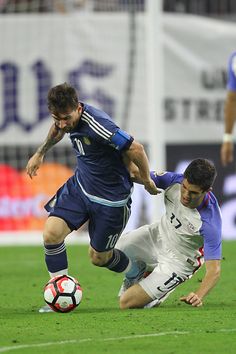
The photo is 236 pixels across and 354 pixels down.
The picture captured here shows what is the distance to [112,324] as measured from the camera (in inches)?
271

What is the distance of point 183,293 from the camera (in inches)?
366

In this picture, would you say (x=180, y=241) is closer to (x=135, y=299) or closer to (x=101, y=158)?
(x=135, y=299)

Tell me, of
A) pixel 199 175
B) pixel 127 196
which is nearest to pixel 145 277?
pixel 127 196

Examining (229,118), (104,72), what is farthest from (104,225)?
(104,72)

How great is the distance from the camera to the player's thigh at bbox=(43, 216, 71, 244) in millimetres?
7875

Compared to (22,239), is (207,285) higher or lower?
higher

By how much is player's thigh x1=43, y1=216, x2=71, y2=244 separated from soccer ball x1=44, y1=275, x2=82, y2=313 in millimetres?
319

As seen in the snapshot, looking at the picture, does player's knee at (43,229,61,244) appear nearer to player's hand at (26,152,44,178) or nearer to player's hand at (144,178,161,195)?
player's hand at (26,152,44,178)

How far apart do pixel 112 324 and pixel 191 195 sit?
1.37m

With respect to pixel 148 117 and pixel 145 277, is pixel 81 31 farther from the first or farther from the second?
pixel 145 277

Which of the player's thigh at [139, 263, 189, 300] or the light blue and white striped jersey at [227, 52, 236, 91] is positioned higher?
the light blue and white striped jersey at [227, 52, 236, 91]

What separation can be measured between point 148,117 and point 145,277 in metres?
7.02

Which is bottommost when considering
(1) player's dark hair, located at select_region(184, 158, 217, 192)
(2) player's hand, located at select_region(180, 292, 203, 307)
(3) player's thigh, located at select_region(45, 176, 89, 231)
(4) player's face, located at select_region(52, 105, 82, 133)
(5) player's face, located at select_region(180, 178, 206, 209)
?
(2) player's hand, located at select_region(180, 292, 203, 307)

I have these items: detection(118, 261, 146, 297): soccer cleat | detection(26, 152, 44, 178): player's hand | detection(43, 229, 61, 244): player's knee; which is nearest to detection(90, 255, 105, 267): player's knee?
detection(118, 261, 146, 297): soccer cleat
